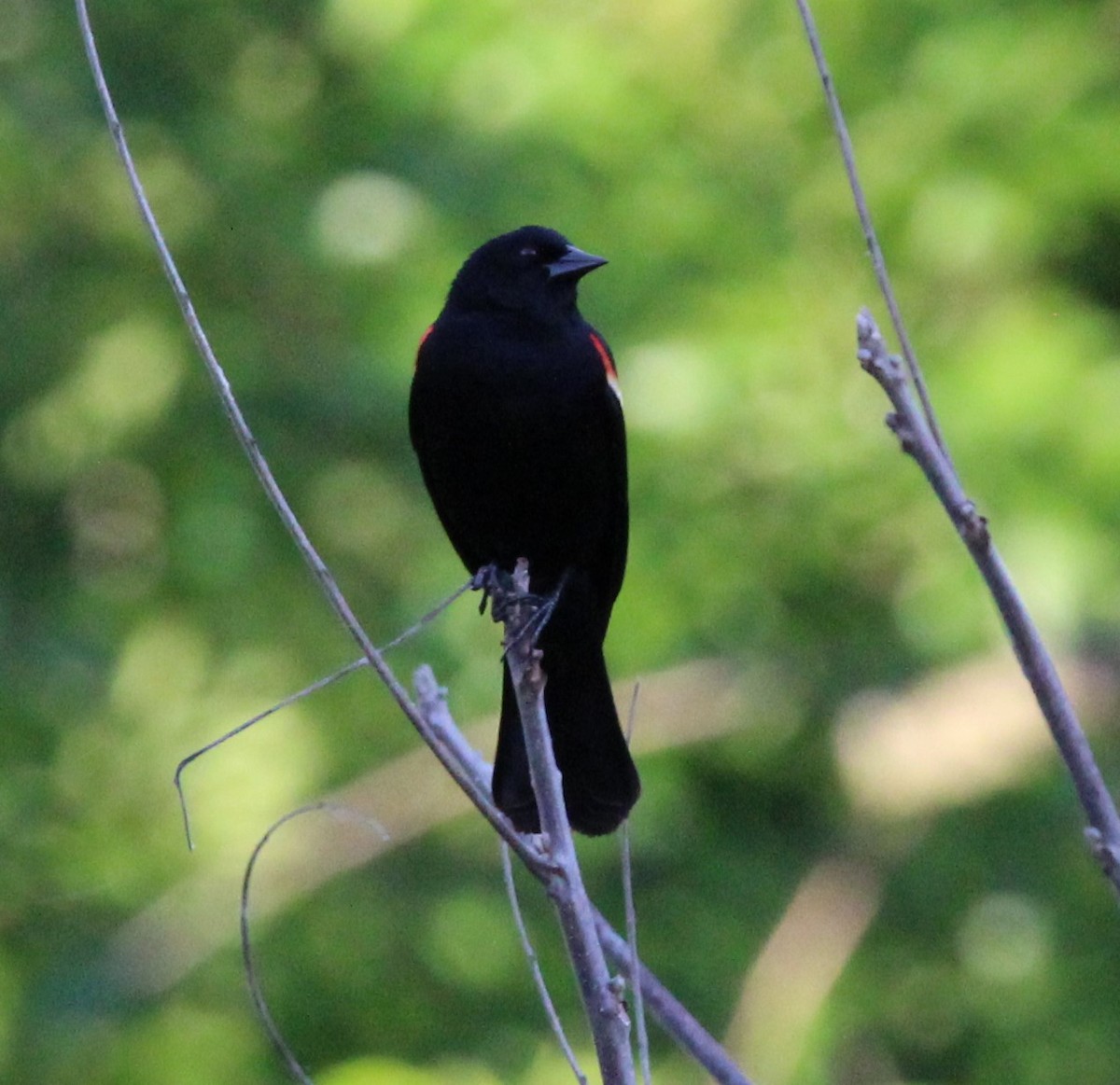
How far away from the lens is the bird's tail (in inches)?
104

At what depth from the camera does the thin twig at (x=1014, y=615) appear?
1219 mm

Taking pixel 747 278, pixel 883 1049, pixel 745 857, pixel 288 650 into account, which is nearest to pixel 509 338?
pixel 747 278

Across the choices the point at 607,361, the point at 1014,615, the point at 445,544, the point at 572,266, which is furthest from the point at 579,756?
the point at 445,544

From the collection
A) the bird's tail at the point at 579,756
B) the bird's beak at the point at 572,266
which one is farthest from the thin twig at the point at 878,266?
the bird's beak at the point at 572,266

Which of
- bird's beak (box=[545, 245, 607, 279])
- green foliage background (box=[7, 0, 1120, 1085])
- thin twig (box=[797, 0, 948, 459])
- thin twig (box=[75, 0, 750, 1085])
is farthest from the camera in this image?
green foliage background (box=[7, 0, 1120, 1085])

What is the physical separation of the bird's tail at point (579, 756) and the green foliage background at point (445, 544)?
1723mm

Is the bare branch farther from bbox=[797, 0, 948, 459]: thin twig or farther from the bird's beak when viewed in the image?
the bird's beak

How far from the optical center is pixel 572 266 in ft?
10.7

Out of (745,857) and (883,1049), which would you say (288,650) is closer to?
(745,857)

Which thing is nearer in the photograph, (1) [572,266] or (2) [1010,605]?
(2) [1010,605]

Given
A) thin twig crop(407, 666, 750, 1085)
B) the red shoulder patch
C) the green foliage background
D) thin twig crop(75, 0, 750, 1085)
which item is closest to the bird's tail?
the red shoulder patch

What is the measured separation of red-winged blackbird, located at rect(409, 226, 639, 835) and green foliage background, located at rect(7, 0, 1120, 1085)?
5.16 ft

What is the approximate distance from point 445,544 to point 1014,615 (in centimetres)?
409

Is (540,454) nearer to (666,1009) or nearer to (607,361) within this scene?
(607,361)
